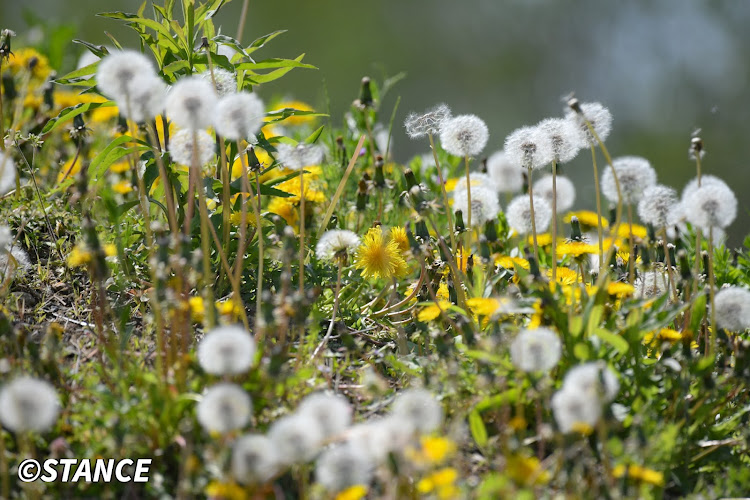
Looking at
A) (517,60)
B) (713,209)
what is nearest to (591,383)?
(713,209)

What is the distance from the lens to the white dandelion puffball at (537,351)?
127 centimetres

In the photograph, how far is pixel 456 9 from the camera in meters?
16.7

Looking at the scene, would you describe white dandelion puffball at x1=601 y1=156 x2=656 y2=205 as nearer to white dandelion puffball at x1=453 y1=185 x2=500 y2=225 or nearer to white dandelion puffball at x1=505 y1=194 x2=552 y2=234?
white dandelion puffball at x1=505 y1=194 x2=552 y2=234

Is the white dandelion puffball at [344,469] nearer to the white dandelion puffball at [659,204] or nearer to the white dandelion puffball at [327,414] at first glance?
the white dandelion puffball at [327,414]

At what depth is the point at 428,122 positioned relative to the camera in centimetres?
198

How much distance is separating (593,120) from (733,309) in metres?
0.55

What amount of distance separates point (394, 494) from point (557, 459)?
29 centimetres

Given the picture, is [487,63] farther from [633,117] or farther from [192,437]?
[192,437]

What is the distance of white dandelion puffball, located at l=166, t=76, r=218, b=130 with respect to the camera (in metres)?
1.44

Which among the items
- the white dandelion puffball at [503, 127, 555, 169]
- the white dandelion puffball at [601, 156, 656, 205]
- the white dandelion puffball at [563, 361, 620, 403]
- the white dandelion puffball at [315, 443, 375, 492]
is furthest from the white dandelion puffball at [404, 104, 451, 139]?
the white dandelion puffball at [315, 443, 375, 492]

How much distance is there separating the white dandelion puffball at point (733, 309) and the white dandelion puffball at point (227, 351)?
A: 104 centimetres

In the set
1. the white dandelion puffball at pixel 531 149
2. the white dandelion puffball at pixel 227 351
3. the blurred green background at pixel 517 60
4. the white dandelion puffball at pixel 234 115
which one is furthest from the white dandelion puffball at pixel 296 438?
the blurred green background at pixel 517 60

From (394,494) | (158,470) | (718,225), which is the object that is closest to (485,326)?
(718,225)

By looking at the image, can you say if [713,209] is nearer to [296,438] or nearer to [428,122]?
[428,122]
